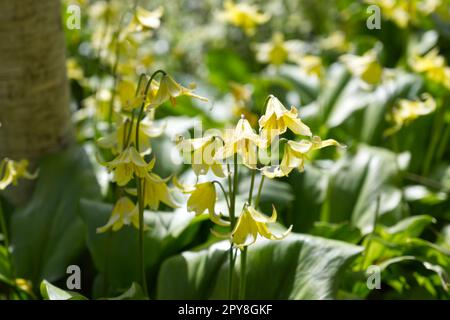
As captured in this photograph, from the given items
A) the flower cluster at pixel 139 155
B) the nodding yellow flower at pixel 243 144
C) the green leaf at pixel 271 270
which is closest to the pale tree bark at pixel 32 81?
the flower cluster at pixel 139 155

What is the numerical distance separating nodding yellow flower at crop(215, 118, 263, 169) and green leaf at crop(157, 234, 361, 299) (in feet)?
1.91

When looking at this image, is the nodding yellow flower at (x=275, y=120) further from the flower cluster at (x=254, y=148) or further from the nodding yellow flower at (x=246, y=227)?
the nodding yellow flower at (x=246, y=227)

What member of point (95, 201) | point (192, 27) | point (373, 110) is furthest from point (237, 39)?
point (95, 201)

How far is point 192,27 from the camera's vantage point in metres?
5.13

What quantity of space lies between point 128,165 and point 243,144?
0.33 metres

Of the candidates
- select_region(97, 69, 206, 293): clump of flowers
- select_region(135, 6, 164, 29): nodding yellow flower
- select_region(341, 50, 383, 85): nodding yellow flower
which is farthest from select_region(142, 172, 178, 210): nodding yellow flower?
select_region(341, 50, 383, 85): nodding yellow flower

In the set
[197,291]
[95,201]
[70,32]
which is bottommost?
[197,291]

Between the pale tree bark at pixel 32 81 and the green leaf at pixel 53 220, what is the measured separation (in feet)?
0.34

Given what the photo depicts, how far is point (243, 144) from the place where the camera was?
1.61 metres

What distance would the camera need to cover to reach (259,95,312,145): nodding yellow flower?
162cm

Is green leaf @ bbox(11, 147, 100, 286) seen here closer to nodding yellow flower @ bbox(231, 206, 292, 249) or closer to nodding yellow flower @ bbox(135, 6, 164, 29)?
nodding yellow flower @ bbox(135, 6, 164, 29)

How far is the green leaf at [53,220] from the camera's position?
2.46 m
